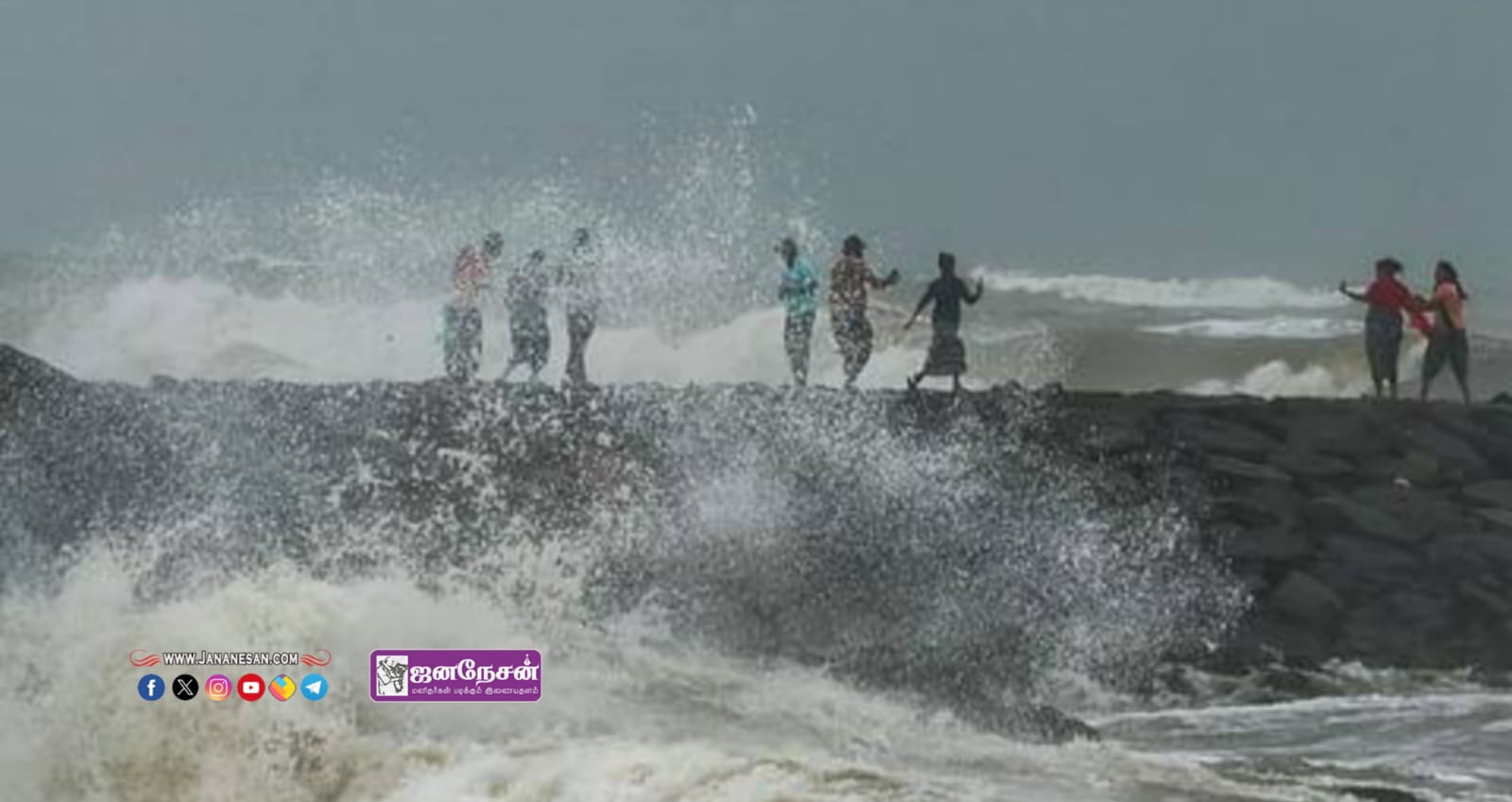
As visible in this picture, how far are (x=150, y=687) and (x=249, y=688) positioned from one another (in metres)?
0.41

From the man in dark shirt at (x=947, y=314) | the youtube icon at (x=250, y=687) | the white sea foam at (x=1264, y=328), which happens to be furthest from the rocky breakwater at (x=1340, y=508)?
the white sea foam at (x=1264, y=328)

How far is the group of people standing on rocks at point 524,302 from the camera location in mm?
16125

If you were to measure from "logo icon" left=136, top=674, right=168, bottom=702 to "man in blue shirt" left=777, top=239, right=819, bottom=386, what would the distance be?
7622 millimetres

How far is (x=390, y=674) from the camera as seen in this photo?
8.89 meters

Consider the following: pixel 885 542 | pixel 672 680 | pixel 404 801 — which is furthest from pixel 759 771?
pixel 885 542

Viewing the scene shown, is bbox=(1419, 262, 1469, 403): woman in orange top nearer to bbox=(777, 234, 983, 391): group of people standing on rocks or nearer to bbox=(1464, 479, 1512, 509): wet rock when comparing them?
bbox=(1464, 479, 1512, 509): wet rock

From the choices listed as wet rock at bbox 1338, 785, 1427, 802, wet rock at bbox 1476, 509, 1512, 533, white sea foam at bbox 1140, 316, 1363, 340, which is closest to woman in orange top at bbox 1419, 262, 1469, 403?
wet rock at bbox 1476, 509, 1512, 533

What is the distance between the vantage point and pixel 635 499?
1290cm

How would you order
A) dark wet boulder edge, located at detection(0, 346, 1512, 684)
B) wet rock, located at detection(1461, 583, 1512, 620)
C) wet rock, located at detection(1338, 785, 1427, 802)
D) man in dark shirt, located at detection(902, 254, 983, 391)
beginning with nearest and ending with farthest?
wet rock, located at detection(1338, 785, 1427, 802)
dark wet boulder edge, located at detection(0, 346, 1512, 684)
wet rock, located at detection(1461, 583, 1512, 620)
man in dark shirt, located at detection(902, 254, 983, 391)

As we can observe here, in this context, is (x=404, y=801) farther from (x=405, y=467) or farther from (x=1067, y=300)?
(x=1067, y=300)

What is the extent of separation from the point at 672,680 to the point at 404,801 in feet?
8.27

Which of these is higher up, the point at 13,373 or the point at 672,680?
the point at 13,373

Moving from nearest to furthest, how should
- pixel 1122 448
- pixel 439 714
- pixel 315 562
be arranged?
pixel 439 714 → pixel 315 562 → pixel 1122 448

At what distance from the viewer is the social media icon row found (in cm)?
853
